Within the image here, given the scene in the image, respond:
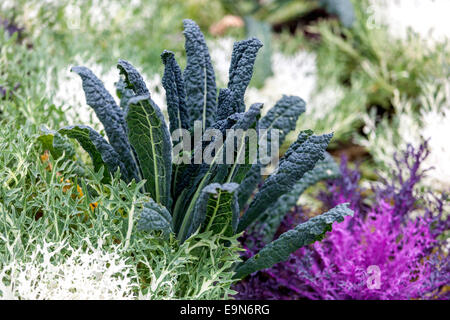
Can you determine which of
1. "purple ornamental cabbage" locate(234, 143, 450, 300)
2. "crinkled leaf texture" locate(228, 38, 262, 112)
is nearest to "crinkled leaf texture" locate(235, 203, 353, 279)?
"purple ornamental cabbage" locate(234, 143, 450, 300)

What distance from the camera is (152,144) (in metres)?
0.66

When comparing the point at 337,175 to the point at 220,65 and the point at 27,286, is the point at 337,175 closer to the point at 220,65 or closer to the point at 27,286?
the point at 27,286

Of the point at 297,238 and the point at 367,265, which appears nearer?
the point at 297,238

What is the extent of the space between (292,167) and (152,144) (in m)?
0.22

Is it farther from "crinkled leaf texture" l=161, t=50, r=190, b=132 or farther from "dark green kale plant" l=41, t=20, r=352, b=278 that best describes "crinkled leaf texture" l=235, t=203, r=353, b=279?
"crinkled leaf texture" l=161, t=50, r=190, b=132

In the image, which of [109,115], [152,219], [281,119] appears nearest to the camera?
[152,219]

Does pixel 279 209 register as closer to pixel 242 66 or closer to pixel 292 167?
pixel 292 167

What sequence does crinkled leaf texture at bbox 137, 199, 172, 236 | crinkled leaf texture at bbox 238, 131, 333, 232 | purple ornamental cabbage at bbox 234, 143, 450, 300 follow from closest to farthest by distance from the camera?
crinkled leaf texture at bbox 137, 199, 172, 236 < crinkled leaf texture at bbox 238, 131, 333, 232 < purple ornamental cabbage at bbox 234, 143, 450, 300

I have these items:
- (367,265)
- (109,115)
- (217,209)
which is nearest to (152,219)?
(217,209)

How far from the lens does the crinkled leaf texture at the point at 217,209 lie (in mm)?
593

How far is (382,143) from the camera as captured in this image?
1334mm

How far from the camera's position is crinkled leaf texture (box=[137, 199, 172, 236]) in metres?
0.59

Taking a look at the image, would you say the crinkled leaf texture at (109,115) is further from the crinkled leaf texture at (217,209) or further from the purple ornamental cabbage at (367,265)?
the purple ornamental cabbage at (367,265)

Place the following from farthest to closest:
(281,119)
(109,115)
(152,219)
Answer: (281,119)
(109,115)
(152,219)
